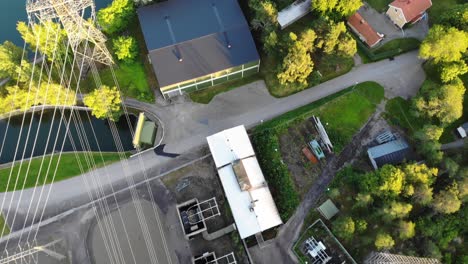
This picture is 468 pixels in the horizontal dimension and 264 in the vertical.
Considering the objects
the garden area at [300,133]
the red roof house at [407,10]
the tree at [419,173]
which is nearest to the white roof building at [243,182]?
the garden area at [300,133]

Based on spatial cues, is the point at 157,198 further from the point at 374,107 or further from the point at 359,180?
the point at 374,107

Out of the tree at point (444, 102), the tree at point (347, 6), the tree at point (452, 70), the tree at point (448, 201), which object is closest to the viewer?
the tree at point (448, 201)

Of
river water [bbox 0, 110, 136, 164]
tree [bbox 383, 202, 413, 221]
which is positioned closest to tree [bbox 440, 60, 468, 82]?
tree [bbox 383, 202, 413, 221]

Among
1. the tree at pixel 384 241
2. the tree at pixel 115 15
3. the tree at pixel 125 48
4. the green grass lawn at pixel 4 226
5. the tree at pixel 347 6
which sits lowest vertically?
the tree at pixel 384 241

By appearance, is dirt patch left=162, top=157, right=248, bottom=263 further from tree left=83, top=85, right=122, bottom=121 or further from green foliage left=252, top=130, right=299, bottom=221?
tree left=83, top=85, right=122, bottom=121

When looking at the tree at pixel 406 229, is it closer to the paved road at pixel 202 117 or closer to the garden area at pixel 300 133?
the garden area at pixel 300 133

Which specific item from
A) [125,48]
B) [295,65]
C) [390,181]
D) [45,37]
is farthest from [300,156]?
[45,37]
